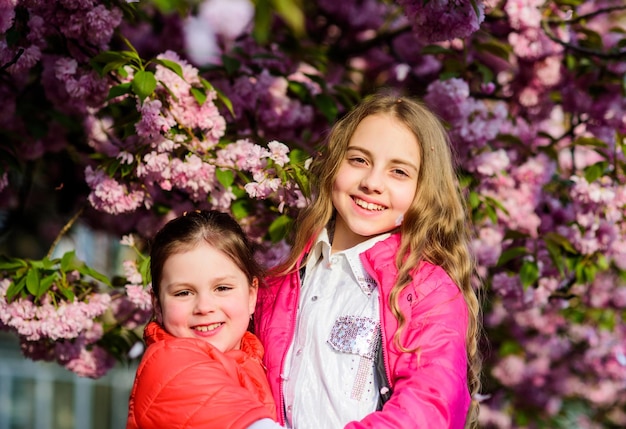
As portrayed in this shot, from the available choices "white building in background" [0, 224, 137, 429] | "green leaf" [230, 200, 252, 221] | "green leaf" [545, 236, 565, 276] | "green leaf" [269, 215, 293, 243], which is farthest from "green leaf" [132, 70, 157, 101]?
"white building in background" [0, 224, 137, 429]

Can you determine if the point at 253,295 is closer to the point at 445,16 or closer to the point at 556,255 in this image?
the point at 445,16

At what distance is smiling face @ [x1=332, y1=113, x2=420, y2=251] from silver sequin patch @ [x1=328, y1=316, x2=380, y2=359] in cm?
28

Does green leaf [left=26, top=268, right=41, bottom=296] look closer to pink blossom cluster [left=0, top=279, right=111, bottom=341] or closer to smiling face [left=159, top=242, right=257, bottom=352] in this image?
pink blossom cluster [left=0, top=279, right=111, bottom=341]

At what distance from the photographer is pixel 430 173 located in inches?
109

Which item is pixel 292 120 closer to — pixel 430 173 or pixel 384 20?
pixel 430 173

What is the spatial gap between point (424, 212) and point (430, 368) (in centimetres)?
56

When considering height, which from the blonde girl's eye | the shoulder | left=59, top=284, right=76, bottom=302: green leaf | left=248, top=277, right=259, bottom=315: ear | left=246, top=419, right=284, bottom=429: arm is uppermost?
the blonde girl's eye

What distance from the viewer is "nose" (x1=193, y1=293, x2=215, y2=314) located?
248 centimetres

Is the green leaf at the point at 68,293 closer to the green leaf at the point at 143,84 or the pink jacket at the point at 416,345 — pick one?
the green leaf at the point at 143,84

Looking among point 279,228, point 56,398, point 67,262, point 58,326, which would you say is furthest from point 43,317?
point 56,398

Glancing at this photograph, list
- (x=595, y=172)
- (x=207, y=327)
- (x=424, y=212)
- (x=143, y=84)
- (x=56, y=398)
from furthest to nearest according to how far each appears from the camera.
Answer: (x=56, y=398), (x=595, y=172), (x=143, y=84), (x=424, y=212), (x=207, y=327)

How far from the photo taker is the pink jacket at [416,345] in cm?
231

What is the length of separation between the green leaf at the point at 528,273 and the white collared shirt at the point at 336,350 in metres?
1.64

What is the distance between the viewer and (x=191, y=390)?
230 centimetres
